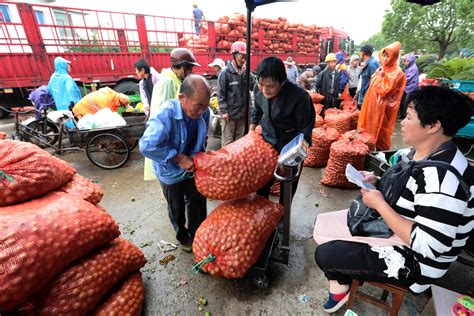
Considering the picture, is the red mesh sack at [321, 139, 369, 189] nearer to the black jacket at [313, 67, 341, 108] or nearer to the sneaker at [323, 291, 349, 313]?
the sneaker at [323, 291, 349, 313]

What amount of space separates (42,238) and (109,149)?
333 cm

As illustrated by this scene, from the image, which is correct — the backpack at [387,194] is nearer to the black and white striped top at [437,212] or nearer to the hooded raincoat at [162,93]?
the black and white striped top at [437,212]

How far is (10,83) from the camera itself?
19.2 feet

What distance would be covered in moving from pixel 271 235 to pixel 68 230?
1.44m

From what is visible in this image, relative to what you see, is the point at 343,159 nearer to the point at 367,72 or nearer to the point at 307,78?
the point at 367,72

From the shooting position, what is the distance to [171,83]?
9.04 ft

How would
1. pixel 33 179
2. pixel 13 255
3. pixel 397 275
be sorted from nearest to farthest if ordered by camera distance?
pixel 13 255 → pixel 397 275 → pixel 33 179

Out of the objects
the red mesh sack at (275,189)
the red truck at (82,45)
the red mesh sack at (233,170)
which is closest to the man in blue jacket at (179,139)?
the red mesh sack at (233,170)

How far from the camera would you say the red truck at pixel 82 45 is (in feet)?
18.9

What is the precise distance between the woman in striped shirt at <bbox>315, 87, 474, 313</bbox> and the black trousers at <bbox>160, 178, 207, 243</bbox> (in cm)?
135

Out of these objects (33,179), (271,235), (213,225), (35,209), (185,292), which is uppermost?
(33,179)

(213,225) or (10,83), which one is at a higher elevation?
(10,83)

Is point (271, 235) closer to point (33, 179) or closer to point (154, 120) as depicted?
point (154, 120)

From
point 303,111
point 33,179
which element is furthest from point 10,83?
point 303,111
